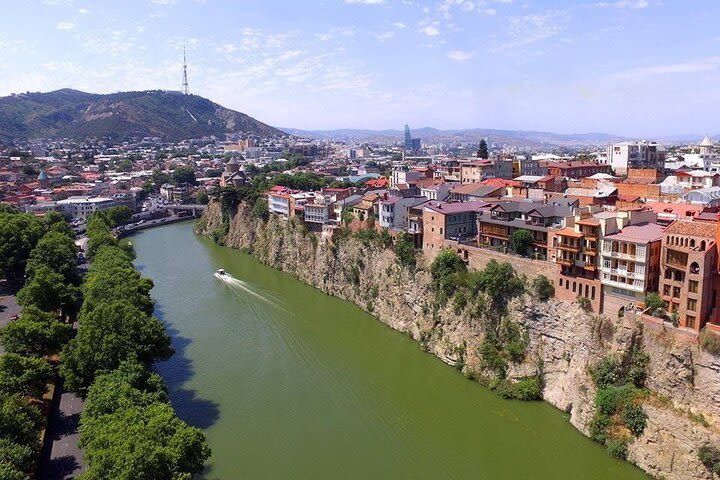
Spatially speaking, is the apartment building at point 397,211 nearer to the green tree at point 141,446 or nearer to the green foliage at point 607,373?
the green foliage at point 607,373

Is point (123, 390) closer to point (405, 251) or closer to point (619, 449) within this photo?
A: point (619, 449)

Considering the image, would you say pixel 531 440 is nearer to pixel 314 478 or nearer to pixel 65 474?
pixel 314 478

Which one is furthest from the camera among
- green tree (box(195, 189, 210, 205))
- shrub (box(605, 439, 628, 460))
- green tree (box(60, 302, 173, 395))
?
green tree (box(195, 189, 210, 205))

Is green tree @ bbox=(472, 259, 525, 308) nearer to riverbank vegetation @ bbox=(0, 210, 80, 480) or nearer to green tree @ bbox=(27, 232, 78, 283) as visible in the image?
riverbank vegetation @ bbox=(0, 210, 80, 480)

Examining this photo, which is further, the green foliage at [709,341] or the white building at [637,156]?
the white building at [637,156]

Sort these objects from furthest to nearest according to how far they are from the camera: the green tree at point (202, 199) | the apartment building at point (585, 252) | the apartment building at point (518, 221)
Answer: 1. the green tree at point (202, 199)
2. the apartment building at point (518, 221)
3. the apartment building at point (585, 252)

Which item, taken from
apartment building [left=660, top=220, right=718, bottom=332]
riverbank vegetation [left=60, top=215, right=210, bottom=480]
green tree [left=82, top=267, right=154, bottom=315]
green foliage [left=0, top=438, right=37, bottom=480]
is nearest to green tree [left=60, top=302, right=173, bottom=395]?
riverbank vegetation [left=60, top=215, right=210, bottom=480]

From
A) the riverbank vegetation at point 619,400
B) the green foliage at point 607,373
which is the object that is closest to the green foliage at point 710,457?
the riverbank vegetation at point 619,400
